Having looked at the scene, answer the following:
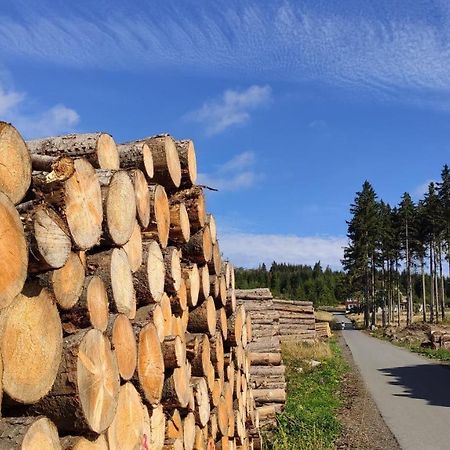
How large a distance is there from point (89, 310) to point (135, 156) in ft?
6.12

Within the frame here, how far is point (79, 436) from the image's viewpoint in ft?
9.74

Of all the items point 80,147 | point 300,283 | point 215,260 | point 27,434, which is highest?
point 300,283

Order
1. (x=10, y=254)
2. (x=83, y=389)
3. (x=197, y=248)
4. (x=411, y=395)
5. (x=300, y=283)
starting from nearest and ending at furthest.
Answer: (x=10, y=254) < (x=83, y=389) < (x=197, y=248) < (x=411, y=395) < (x=300, y=283)

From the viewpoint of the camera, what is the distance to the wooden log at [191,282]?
5.55m

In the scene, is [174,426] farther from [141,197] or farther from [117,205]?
[117,205]

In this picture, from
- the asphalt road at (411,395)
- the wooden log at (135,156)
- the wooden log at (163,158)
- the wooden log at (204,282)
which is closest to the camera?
the wooden log at (135,156)

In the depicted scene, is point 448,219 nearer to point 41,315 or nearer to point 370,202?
point 370,202

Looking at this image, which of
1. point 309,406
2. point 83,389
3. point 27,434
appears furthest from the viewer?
point 309,406

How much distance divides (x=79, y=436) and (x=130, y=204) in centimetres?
152

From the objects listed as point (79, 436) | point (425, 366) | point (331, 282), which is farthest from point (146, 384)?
point (331, 282)

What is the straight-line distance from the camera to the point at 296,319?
87.3 ft

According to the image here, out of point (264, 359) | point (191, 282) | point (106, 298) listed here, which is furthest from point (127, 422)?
point (264, 359)

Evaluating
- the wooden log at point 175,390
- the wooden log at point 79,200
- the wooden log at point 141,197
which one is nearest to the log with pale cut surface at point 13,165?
the wooden log at point 79,200

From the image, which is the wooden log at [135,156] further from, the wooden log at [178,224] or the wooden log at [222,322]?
the wooden log at [222,322]
